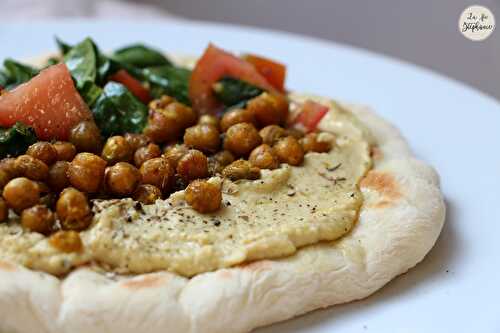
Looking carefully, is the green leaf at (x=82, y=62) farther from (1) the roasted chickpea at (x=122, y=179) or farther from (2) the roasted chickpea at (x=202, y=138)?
(1) the roasted chickpea at (x=122, y=179)

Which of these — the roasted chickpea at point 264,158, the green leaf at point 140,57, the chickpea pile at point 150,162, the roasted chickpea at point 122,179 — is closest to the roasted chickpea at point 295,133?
the chickpea pile at point 150,162

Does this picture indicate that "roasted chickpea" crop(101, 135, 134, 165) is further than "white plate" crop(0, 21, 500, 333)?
Yes

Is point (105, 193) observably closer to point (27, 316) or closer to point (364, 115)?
point (27, 316)

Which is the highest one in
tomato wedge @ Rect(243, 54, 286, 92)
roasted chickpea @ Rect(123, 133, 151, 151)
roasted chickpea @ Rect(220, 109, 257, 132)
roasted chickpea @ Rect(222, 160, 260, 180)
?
tomato wedge @ Rect(243, 54, 286, 92)

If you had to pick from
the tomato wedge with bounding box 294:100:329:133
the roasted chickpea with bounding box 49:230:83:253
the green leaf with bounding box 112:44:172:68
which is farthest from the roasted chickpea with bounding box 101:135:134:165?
the green leaf with bounding box 112:44:172:68

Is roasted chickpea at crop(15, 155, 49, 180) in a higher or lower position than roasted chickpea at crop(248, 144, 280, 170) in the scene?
lower

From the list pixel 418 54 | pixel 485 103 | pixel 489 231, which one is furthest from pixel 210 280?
pixel 418 54

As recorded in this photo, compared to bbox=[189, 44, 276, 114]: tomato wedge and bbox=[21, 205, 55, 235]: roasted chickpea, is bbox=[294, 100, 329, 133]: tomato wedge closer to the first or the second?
bbox=[189, 44, 276, 114]: tomato wedge
